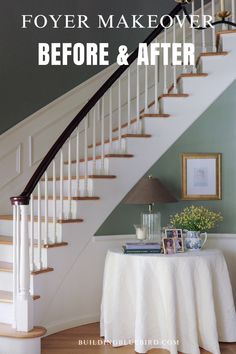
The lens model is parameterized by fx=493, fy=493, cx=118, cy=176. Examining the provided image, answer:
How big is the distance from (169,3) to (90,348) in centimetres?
419

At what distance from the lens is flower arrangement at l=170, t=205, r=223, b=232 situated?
4.14 metres

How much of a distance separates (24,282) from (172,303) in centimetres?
111

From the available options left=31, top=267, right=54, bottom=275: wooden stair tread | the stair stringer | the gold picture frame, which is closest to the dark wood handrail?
the stair stringer

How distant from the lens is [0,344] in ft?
11.8

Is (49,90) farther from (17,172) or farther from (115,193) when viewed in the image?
(115,193)

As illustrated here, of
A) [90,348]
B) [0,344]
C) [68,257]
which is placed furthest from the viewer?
[68,257]

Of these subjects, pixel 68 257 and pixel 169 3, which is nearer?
pixel 68 257

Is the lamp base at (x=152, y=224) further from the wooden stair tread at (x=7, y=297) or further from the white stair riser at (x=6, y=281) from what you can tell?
the white stair riser at (x=6, y=281)

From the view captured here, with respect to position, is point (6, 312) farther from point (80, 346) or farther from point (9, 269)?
point (80, 346)

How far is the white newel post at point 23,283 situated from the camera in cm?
367

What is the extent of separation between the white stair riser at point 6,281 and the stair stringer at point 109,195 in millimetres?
411

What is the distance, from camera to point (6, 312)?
3.82 meters

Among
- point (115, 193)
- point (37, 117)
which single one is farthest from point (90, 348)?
point (37, 117)

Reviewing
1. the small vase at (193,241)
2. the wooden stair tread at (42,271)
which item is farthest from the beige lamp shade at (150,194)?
the wooden stair tread at (42,271)
